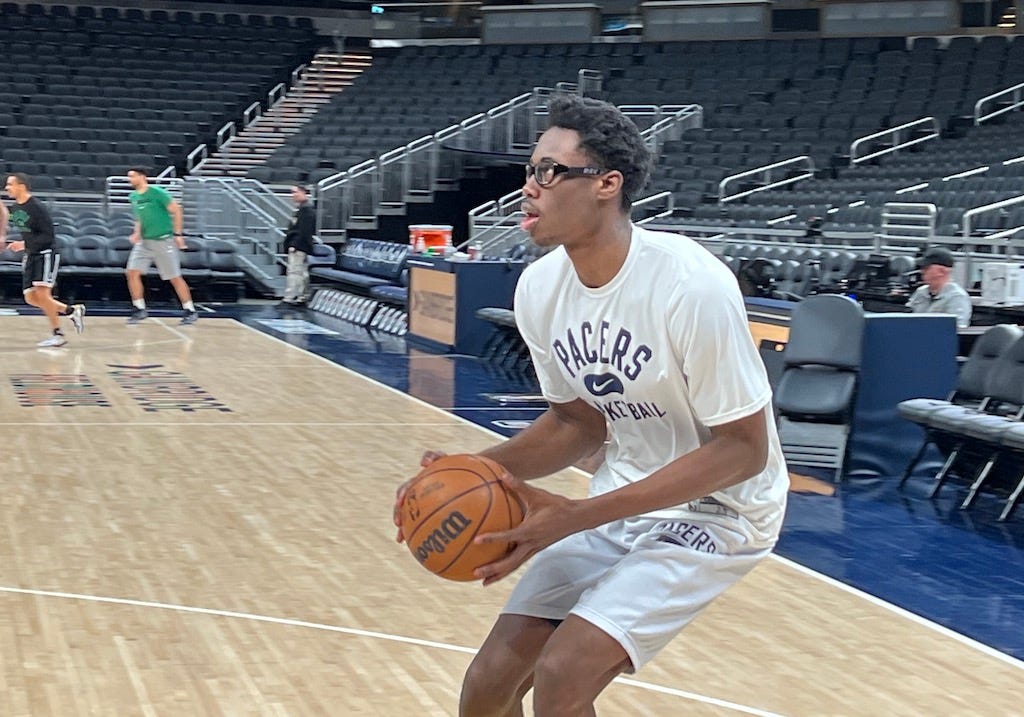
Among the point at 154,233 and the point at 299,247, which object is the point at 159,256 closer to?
the point at 154,233

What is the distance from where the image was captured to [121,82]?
95.8 feet

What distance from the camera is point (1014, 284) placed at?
1172 centimetres

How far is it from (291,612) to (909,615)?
2.25 metres

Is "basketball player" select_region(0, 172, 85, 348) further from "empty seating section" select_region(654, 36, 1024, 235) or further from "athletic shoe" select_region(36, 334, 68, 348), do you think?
"empty seating section" select_region(654, 36, 1024, 235)

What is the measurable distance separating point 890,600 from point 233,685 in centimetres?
265

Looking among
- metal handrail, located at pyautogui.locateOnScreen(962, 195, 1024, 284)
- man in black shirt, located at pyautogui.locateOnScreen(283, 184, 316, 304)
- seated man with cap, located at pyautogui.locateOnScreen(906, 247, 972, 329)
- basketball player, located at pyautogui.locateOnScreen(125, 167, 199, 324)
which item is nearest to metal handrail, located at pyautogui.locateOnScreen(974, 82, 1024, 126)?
metal handrail, located at pyautogui.locateOnScreen(962, 195, 1024, 284)

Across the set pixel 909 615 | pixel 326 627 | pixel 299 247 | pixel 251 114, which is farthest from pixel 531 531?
pixel 251 114

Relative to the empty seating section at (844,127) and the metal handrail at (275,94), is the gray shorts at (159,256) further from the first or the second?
the metal handrail at (275,94)

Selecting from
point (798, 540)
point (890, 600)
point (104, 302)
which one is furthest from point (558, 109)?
point (104, 302)

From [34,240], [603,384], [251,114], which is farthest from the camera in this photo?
[251,114]

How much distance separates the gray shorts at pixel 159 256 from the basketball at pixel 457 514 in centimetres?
1320

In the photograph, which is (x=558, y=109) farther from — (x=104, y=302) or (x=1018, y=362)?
(x=104, y=302)

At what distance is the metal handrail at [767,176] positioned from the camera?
22.4 m

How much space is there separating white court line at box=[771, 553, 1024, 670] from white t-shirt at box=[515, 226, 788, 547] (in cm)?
239
